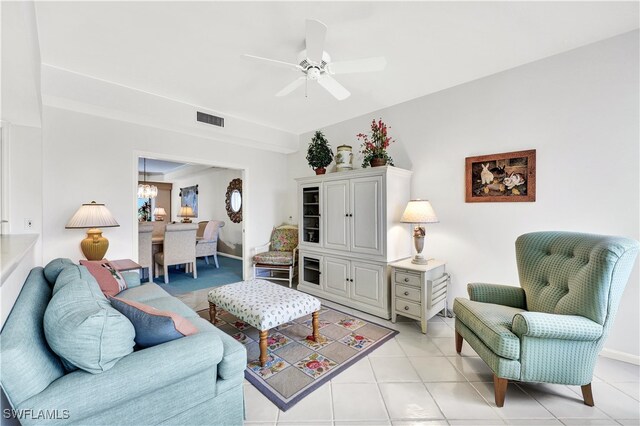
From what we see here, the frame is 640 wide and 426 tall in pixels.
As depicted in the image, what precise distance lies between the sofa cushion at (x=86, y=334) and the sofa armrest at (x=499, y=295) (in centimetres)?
239

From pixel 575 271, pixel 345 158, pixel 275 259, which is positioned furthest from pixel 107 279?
pixel 575 271

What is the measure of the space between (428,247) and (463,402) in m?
1.76

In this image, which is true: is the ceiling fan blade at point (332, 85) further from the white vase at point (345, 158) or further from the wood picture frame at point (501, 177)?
the wood picture frame at point (501, 177)

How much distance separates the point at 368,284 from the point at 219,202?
526 cm

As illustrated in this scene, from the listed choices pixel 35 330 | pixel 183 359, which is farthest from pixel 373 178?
pixel 35 330

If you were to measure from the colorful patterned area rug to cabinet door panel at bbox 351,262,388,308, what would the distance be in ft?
0.85

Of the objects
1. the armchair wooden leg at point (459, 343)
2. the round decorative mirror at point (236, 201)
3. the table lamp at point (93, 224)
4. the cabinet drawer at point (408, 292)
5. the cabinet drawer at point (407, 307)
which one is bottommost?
the armchair wooden leg at point (459, 343)

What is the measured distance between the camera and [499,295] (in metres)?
2.21

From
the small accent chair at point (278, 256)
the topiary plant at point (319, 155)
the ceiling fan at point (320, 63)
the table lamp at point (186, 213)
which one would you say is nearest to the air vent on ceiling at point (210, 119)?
the topiary plant at point (319, 155)

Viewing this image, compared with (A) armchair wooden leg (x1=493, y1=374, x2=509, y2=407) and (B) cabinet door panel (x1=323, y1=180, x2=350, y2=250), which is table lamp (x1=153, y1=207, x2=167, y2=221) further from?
(A) armchair wooden leg (x1=493, y1=374, x2=509, y2=407)

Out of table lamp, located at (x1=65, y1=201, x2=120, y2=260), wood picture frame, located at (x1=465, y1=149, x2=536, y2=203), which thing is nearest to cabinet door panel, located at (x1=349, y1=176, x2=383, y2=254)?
wood picture frame, located at (x1=465, y1=149, x2=536, y2=203)

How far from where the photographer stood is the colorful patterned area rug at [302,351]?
1.88 metres

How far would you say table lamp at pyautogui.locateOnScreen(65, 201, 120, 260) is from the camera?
2.75 m

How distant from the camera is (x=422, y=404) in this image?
1.71 m
